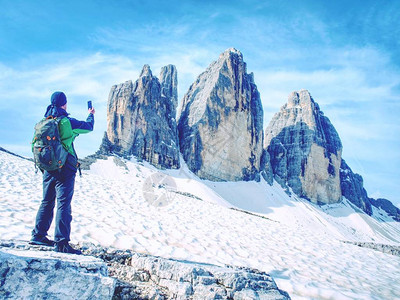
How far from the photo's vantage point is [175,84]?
4934 cm

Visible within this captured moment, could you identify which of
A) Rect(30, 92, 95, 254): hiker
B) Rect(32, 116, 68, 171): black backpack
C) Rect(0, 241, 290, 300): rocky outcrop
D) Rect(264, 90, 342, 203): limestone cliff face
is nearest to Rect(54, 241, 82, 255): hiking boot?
Rect(30, 92, 95, 254): hiker

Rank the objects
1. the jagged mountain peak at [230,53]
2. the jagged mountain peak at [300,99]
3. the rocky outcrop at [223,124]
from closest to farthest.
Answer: the rocky outcrop at [223,124]
the jagged mountain peak at [230,53]
the jagged mountain peak at [300,99]

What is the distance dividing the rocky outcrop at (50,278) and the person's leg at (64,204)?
4.18 feet

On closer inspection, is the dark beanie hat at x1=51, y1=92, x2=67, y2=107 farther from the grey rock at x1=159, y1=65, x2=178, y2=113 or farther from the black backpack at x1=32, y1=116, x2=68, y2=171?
the grey rock at x1=159, y1=65, x2=178, y2=113

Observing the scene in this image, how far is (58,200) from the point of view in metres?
3.82

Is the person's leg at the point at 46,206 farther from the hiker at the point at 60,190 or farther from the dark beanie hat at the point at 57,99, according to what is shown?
the dark beanie hat at the point at 57,99

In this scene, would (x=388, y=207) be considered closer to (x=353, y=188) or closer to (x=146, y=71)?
(x=353, y=188)

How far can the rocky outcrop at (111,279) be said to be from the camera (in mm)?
2168

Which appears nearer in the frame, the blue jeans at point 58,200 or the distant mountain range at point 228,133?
the blue jeans at point 58,200

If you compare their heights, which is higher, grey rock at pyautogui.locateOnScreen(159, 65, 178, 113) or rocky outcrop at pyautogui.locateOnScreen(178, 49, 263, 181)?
grey rock at pyautogui.locateOnScreen(159, 65, 178, 113)

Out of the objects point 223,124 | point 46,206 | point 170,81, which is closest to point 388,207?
point 223,124

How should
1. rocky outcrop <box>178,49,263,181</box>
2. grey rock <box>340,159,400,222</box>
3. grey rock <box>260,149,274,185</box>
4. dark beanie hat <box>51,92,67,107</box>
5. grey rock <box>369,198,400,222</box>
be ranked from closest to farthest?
dark beanie hat <box>51,92,67,107</box> < rocky outcrop <box>178,49,263,181</box> < grey rock <box>260,149,274,185</box> < grey rock <box>340,159,400,222</box> < grey rock <box>369,198,400,222</box>

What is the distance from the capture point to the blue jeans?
3.74 meters

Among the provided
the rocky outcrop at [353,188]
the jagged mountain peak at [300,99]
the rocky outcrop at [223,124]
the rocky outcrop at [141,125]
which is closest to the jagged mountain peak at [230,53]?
the rocky outcrop at [223,124]
